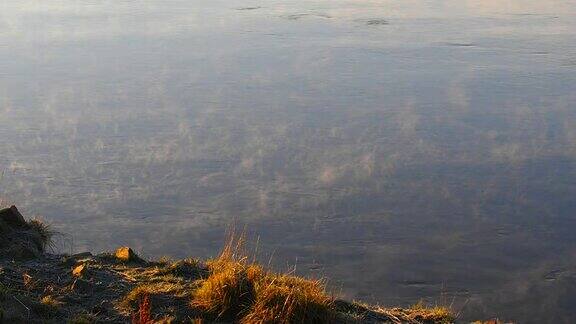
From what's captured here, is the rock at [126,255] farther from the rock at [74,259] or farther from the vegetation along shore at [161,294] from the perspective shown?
the rock at [74,259]

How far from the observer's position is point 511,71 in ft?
54.3

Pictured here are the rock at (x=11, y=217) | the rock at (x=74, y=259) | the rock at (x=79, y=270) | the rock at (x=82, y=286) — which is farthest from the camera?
the rock at (x=11, y=217)

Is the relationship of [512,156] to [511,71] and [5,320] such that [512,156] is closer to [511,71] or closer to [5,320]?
[511,71]

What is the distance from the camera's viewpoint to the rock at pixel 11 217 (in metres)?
7.52

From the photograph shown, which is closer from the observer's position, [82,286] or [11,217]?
[82,286]

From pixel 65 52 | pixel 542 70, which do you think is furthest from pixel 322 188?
pixel 65 52

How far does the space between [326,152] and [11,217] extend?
520 centimetres

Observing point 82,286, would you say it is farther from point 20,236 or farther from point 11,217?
point 11,217

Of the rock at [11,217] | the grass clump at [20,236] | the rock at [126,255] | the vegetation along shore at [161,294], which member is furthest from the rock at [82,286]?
the rock at [11,217]

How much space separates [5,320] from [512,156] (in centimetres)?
837

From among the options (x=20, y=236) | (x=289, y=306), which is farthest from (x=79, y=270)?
(x=289, y=306)

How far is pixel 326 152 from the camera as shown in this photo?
11.5 meters

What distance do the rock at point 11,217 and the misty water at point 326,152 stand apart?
2.62 feet

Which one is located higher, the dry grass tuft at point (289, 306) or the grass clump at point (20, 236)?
the dry grass tuft at point (289, 306)
